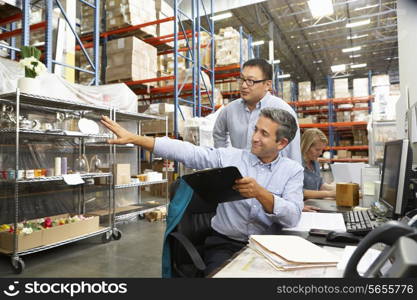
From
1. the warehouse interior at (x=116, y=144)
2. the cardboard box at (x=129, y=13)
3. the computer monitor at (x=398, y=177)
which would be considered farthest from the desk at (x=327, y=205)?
the cardboard box at (x=129, y=13)

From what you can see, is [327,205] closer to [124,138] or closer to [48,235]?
[124,138]

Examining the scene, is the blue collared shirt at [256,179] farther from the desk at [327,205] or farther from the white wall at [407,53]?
the white wall at [407,53]

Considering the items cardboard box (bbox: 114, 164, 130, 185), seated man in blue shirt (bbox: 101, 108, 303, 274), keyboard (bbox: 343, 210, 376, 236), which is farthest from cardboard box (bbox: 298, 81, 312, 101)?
seated man in blue shirt (bbox: 101, 108, 303, 274)

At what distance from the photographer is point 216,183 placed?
1.49 metres

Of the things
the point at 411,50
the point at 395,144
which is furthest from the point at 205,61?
the point at 395,144

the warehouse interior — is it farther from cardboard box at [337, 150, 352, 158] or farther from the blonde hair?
cardboard box at [337, 150, 352, 158]

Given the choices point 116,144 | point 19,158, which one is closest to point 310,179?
point 116,144

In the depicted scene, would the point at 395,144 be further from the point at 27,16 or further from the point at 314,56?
the point at 314,56

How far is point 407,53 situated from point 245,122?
2.59 meters

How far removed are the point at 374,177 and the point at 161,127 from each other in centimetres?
468

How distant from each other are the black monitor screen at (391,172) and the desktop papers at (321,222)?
281mm

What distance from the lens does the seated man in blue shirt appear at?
5.36 ft

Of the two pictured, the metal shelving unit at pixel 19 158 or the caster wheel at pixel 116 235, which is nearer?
the metal shelving unit at pixel 19 158

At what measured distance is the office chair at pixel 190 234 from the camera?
4.86 ft
